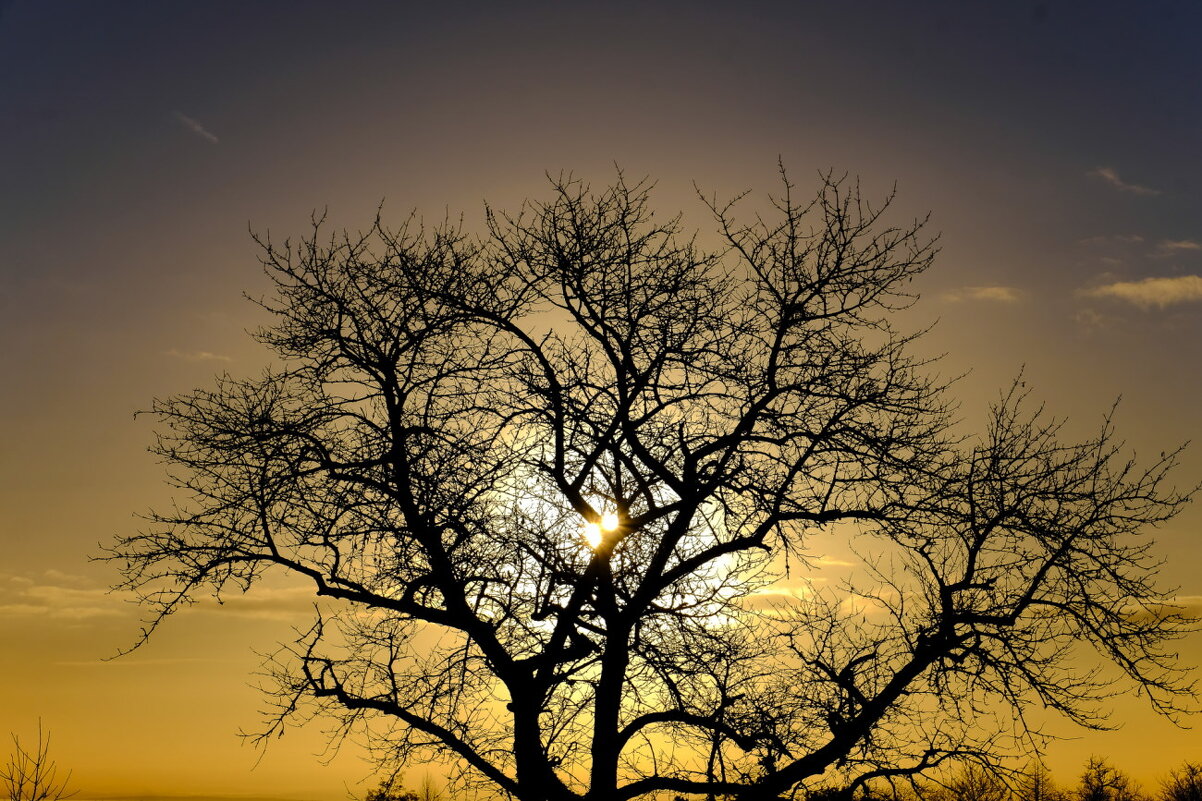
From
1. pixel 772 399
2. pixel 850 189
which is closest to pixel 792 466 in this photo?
pixel 772 399

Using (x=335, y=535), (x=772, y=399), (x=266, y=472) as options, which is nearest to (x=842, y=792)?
(x=772, y=399)

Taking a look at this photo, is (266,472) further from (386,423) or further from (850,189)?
(850,189)

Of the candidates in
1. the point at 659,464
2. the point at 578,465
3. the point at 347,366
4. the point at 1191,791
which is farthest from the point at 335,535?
the point at 1191,791

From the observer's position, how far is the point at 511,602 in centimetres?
1117

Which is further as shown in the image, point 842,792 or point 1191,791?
point 1191,791

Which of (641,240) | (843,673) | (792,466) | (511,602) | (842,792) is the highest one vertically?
(641,240)

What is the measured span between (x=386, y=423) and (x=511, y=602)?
8.08ft

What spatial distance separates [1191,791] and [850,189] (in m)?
19.7

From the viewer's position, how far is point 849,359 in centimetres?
1107

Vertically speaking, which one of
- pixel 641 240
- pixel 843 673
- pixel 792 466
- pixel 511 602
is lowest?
pixel 843 673

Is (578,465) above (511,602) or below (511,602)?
above

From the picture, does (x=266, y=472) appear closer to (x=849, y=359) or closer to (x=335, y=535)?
(x=335, y=535)

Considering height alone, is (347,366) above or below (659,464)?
above

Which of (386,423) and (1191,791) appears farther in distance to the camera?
(1191,791)
